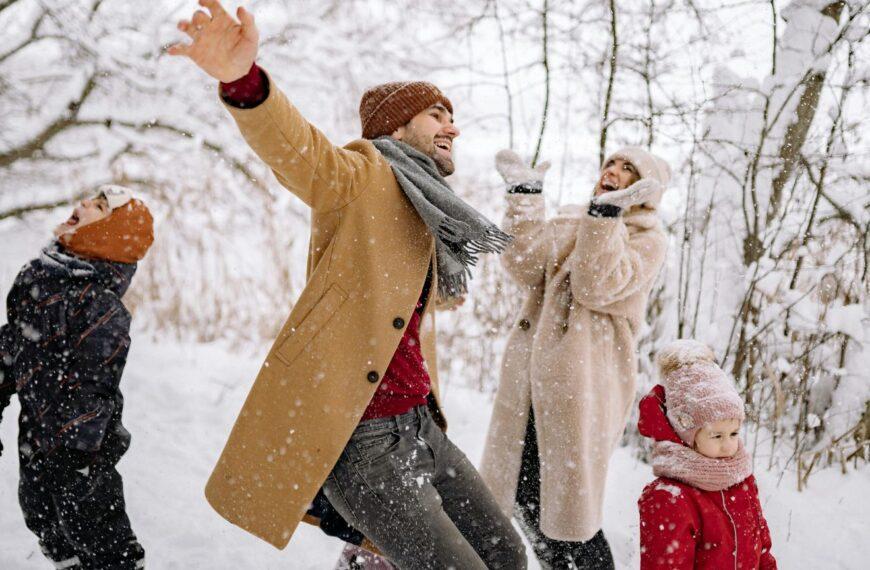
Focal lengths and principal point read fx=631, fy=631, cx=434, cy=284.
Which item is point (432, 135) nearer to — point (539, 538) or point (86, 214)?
point (86, 214)

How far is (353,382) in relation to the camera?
Result: 4.95ft

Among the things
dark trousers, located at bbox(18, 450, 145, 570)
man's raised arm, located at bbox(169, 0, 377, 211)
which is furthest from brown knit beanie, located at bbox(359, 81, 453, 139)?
dark trousers, located at bbox(18, 450, 145, 570)

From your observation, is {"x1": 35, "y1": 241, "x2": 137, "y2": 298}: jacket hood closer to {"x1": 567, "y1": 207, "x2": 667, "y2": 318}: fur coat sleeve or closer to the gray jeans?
the gray jeans

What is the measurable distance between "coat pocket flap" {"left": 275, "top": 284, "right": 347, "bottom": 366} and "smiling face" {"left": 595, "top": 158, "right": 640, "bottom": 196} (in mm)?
1314

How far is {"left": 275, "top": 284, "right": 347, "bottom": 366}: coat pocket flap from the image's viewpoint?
1.51 metres

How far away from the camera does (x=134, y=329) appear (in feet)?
17.9

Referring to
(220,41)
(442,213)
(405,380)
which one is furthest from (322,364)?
(220,41)

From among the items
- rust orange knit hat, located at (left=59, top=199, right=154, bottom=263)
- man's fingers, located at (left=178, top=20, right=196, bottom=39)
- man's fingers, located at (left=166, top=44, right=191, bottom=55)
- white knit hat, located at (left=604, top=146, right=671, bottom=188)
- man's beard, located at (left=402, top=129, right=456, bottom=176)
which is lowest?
rust orange knit hat, located at (left=59, top=199, right=154, bottom=263)

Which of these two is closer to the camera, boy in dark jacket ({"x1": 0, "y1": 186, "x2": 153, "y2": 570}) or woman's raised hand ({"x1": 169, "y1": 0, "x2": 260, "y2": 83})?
woman's raised hand ({"x1": 169, "y1": 0, "x2": 260, "y2": 83})

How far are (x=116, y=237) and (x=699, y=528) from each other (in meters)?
2.11

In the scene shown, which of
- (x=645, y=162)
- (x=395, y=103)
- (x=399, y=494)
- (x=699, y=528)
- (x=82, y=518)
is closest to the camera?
(x=399, y=494)

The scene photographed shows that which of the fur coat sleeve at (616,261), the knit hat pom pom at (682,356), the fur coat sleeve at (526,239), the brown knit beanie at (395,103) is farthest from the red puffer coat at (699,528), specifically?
the brown knit beanie at (395,103)

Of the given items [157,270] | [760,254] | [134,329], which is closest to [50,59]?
[157,270]

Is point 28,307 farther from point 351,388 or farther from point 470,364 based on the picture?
point 470,364
